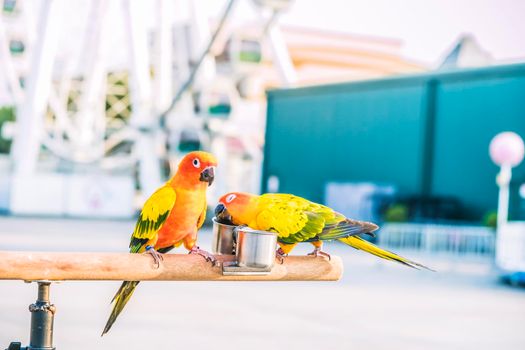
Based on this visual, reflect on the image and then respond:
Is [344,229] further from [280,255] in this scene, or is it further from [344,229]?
[280,255]

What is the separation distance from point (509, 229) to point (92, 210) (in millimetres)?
15407

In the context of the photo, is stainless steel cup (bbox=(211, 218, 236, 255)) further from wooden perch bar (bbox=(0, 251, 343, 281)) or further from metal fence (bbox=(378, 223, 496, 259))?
metal fence (bbox=(378, 223, 496, 259))

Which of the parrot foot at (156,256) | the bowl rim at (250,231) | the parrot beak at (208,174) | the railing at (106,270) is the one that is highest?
the parrot beak at (208,174)

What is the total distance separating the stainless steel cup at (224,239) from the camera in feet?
9.67

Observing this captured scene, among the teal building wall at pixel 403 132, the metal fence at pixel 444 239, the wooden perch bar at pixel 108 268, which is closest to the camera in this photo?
the wooden perch bar at pixel 108 268

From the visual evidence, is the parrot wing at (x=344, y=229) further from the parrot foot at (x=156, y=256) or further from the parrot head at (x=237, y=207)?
the parrot foot at (x=156, y=256)

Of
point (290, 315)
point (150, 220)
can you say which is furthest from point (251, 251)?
point (290, 315)

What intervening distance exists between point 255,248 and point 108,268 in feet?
1.73

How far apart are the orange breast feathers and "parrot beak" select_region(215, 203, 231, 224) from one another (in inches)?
3.0

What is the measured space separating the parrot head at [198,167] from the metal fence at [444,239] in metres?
13.1

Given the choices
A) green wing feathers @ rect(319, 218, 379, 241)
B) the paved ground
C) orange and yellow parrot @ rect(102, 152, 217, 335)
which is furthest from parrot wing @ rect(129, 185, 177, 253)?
the paved ground

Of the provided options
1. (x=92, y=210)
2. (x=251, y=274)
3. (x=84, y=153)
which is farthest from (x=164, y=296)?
(x=84, y=153)

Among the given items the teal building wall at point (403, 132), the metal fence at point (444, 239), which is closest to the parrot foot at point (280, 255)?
the metal fence at point (444, 239)

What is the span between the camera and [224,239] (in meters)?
2.97
